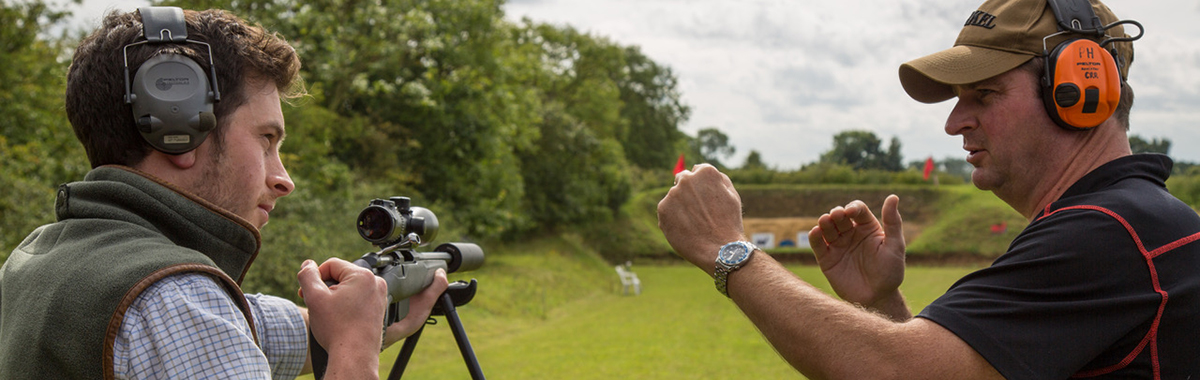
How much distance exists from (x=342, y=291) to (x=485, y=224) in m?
20.5

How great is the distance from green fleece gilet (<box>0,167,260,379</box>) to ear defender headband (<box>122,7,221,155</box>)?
0.32ft

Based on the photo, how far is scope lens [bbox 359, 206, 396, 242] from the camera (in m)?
2.29

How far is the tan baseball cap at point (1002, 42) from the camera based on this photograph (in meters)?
Answer: 2.12

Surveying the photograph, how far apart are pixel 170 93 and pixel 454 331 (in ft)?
4.05

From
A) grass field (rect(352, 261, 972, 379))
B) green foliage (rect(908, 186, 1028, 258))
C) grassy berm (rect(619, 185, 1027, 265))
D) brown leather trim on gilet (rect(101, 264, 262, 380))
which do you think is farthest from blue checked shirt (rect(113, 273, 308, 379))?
green foliage (rect(908, 186, 1028, 258))

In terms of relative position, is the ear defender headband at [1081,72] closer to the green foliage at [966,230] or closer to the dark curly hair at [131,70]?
the dark curly hair at [131,70]

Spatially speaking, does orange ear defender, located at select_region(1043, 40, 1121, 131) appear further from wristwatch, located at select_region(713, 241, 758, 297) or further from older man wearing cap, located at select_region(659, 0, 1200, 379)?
wristwatch, located at select_region(713, 241, 758, 297)

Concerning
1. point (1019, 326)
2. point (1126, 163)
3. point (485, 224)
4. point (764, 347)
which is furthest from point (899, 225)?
point (485, 224)

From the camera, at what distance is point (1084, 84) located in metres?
1.99

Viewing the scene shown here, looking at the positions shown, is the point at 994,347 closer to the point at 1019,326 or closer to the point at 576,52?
the point at 1019,326

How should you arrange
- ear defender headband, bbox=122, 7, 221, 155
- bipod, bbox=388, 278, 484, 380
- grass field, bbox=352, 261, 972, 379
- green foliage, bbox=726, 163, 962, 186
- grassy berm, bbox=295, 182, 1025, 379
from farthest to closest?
green foliage, bbox=726, 163, 962, 186
grassy berm, bbox=295, 182, 1025, 379
grass field, bbox=352, 261, 972, 379
bipod, bbox=388, 278, 484, 380
ear defender headband, bbox=122, 7, 221, 155

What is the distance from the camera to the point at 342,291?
66.7 inches

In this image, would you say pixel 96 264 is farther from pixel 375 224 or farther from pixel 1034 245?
pixel 1034 245

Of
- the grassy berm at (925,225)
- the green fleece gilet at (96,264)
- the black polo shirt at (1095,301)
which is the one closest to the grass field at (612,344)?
the black polo shirt at (1095,301)
